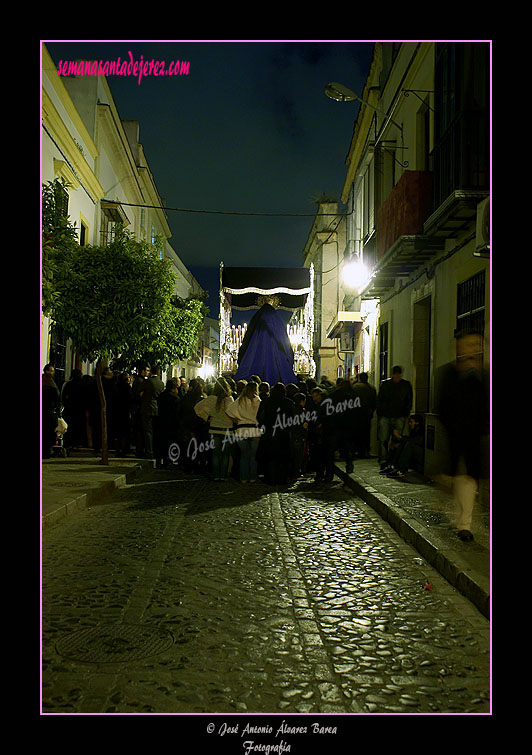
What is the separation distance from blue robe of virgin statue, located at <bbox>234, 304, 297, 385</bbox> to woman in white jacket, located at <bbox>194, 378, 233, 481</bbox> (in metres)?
8.18

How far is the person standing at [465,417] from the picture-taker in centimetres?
628

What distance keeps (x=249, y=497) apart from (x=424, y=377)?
5.37 meters

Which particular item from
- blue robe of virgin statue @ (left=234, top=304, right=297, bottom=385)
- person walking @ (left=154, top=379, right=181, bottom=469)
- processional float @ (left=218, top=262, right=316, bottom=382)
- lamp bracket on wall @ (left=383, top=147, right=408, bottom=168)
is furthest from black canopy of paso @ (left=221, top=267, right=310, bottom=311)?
person walking @ (left=154, top=379, right=181, bottom=469)

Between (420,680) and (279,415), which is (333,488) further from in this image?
(420,680)

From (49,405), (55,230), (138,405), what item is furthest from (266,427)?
(55,230)

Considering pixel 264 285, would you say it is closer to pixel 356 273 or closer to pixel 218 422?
pixel 356 273

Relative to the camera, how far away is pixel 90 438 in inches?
625

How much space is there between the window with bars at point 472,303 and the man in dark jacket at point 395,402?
1708mm

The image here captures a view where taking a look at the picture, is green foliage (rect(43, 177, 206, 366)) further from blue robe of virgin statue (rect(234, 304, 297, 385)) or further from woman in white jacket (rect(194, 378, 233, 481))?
blue robe of virgin statue (rect(234, 304, 297, 385))

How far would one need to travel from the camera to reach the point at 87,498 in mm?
9234

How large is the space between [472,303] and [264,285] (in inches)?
561
